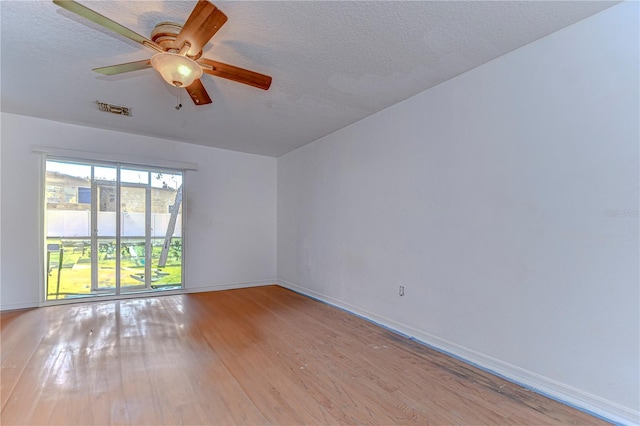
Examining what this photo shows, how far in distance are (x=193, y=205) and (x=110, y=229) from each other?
1263 mm

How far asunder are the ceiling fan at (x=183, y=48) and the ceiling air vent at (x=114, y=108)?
5.43 feet

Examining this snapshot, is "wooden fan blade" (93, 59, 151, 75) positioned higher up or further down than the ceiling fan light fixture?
higher up

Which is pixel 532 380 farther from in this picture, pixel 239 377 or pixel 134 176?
pixel 134 176

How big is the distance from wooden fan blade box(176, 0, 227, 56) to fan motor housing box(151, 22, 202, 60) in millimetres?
136

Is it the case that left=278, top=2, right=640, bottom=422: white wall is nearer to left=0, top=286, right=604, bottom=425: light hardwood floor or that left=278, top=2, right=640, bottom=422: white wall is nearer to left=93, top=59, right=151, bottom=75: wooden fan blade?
left=0, top=286, right=604, bottom=425: light hardwood floor

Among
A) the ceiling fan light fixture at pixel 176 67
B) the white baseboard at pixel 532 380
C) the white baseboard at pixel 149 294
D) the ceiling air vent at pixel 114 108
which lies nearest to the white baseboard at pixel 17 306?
the white baseboard at pixel 149 294

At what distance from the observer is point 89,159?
14.5 ft

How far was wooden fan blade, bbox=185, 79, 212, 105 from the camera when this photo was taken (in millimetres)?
2346

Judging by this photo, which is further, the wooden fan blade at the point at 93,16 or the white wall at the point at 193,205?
the white wall at the point at 193,205

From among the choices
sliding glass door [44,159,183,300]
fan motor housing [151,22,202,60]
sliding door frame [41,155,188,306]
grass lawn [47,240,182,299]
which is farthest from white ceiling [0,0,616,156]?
grass lawn [47,240,182,299]

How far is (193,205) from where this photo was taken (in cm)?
519

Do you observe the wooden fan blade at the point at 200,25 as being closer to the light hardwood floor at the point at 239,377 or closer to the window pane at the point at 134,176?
the light hardwood floor at the point at 239,377

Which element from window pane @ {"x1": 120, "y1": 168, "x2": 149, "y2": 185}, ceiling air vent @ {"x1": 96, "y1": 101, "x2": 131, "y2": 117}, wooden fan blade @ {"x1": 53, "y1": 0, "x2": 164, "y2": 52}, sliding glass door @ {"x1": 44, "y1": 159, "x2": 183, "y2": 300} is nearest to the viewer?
wooden fan blade @ {"x1": 53, "y1": 0, "x2": 164, "y2": 52}

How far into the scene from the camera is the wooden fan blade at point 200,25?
5.19ft
